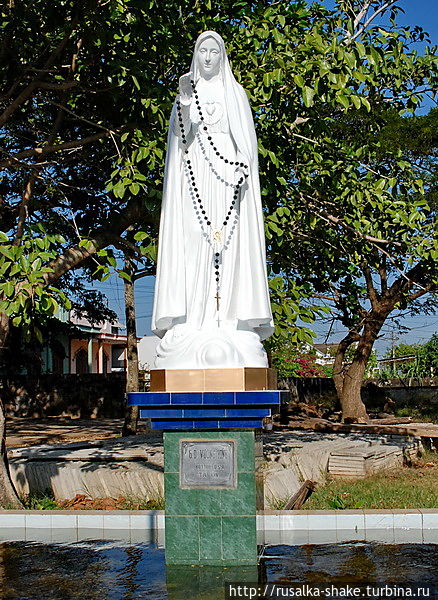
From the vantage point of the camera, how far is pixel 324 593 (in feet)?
16.0

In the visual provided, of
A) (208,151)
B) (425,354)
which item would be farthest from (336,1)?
(425,354)

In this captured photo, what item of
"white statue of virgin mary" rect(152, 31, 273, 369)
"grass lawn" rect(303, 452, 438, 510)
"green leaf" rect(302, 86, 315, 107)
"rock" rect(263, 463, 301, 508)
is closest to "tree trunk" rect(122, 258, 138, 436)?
"grass lawn" rect(303, 452, 438, 510)

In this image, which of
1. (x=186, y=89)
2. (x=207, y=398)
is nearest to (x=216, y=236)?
(x=186, y=89)

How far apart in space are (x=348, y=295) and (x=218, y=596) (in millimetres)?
8824

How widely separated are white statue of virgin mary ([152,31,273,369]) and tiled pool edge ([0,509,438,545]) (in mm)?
1830

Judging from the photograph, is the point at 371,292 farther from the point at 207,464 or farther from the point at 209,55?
the point at 207,464

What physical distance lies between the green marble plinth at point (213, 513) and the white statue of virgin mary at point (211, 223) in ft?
2.08

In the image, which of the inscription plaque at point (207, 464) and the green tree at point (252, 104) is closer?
the inscription plaque at point (207, 464)

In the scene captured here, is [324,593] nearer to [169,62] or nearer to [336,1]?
[169,62]

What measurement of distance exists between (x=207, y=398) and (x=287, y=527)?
79.1 inches

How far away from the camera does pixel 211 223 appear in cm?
601

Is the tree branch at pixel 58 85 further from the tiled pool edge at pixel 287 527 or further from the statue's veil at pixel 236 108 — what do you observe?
the tiled pool edge at pixel 287 527

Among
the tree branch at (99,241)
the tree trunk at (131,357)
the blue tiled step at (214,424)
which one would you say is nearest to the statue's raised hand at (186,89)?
the blue tiled step at (214,424)

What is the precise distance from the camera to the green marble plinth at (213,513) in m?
5.41
